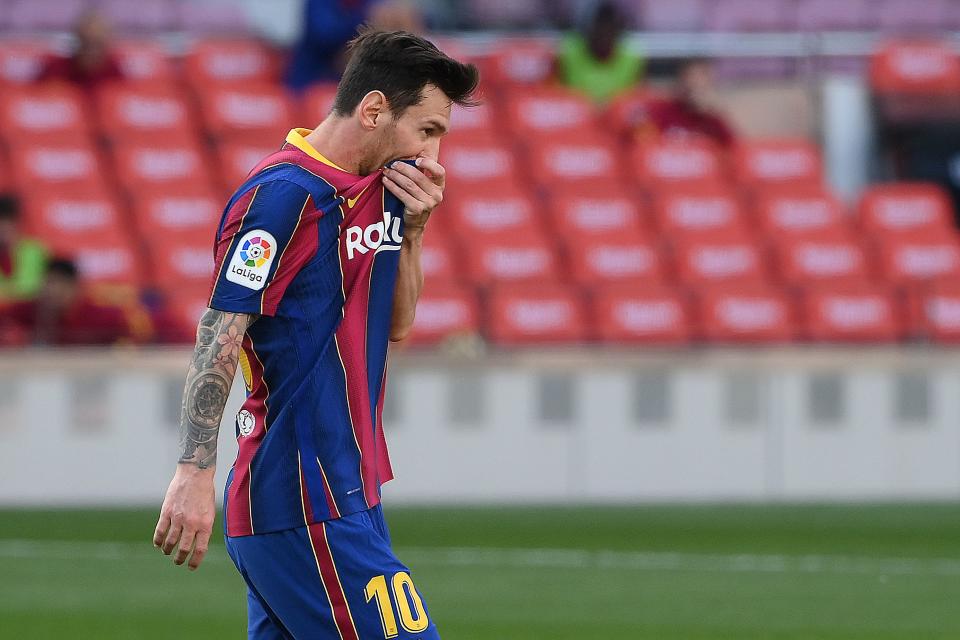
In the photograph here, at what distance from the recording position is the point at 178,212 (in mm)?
13102

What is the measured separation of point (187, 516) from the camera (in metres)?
3.28

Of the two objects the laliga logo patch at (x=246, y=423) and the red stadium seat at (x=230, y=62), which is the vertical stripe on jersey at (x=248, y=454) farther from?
the red stadium seat at (x=230, y=62)

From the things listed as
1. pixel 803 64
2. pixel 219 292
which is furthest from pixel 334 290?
pixel 803 64

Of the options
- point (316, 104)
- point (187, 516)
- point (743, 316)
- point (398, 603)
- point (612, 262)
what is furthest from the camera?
point (316, 104)

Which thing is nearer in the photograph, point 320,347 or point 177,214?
point 320,347

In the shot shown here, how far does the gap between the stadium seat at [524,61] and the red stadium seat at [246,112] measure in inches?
86.7

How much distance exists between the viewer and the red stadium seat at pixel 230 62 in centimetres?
1474

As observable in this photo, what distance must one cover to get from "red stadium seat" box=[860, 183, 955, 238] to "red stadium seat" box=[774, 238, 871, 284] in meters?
0.54

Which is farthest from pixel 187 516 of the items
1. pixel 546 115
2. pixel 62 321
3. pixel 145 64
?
pixel 145 64

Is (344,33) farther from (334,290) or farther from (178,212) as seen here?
(334,290)

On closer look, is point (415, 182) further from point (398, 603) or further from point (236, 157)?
point (236, 157)

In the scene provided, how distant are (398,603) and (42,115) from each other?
11.0 meters

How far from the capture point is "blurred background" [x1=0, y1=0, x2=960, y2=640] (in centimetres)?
859

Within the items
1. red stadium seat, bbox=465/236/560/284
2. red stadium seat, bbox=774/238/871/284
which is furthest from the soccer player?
red stadium seat, bbox=774/238/871/284
